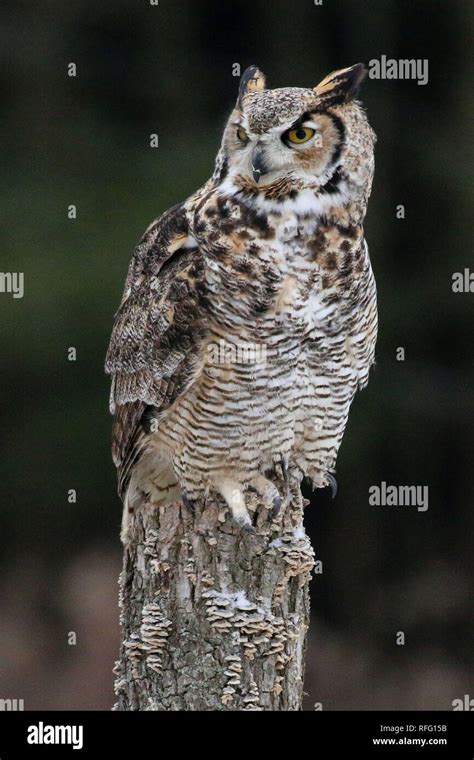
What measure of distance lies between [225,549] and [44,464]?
3359 millimetres

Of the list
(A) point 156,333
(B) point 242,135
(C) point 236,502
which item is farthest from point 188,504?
(B) point 242,135

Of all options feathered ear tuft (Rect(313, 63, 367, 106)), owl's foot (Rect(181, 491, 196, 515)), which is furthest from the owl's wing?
feathered ear tuft (Rect(313, 63, 367, 106))

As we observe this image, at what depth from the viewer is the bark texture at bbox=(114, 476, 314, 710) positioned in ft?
10.0

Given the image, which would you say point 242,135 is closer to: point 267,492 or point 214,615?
point 267,492

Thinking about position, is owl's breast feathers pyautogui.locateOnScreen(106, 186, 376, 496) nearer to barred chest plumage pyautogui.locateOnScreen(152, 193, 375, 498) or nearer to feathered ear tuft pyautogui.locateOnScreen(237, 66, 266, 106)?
barred chest plumage pyautogui.locateOnScreen(152, 193, 375, 498)

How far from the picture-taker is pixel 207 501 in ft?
10.8

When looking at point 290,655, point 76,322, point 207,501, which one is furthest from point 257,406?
point 76,322

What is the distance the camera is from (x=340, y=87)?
3.10 m

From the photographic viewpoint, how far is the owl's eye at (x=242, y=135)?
307 centimetres

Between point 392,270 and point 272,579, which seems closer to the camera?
point 272,579

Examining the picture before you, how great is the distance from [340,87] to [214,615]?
1.33 metres

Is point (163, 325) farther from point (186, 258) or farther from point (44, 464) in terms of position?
point (44, 464)

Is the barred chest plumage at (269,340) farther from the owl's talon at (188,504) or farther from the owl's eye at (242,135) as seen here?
the owl's eye at (242,135)

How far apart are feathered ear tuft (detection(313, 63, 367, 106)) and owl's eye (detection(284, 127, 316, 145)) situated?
0.09 metres
